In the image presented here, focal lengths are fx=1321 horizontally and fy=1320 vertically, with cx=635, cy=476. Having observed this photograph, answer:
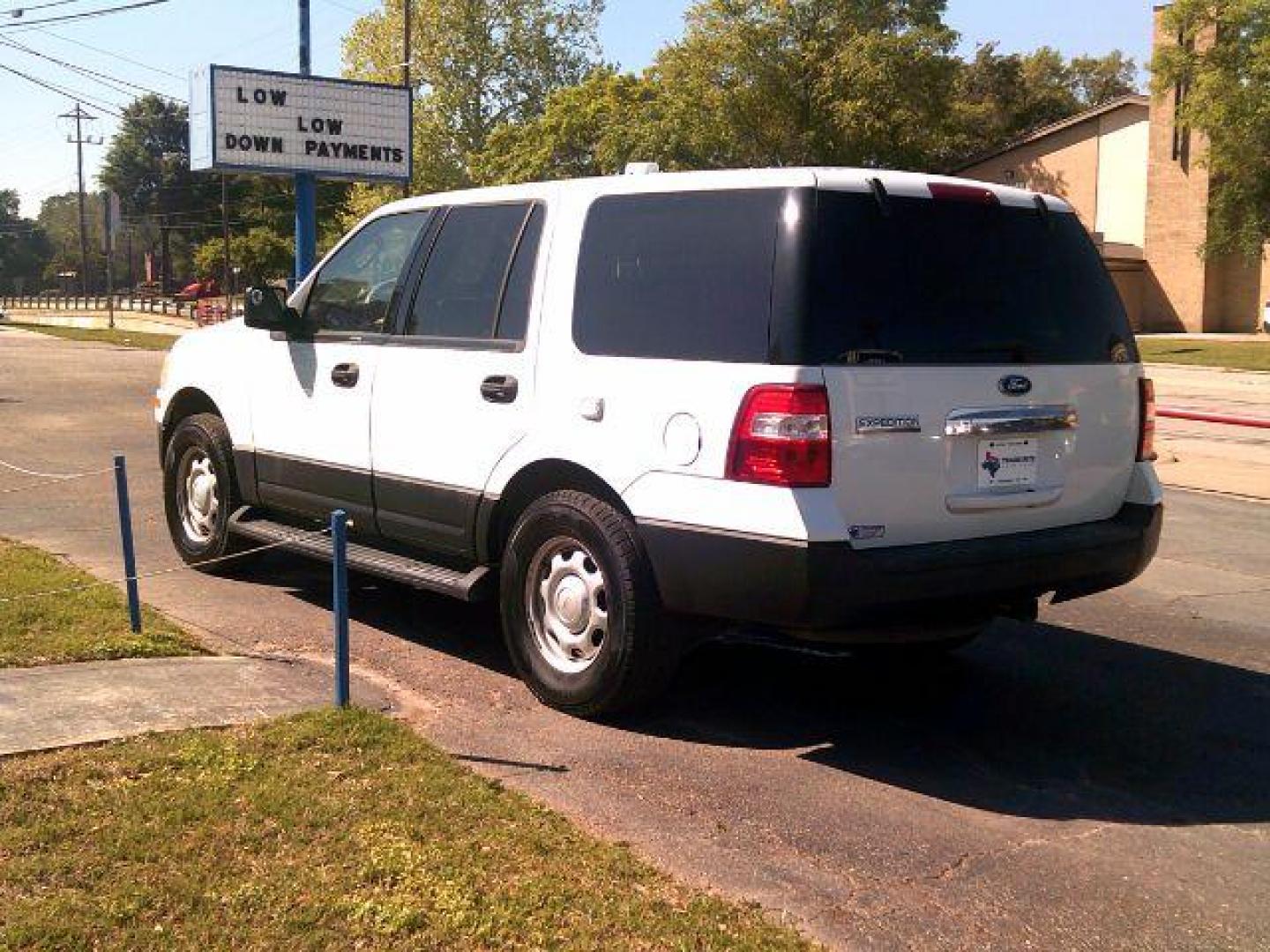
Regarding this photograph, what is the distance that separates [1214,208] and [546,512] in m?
43.5

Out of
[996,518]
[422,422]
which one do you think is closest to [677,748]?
[996,518]

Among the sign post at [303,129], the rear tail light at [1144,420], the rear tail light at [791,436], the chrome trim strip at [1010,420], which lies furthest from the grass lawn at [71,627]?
the sign post at [303,129]

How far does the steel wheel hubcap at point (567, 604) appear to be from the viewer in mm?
5062

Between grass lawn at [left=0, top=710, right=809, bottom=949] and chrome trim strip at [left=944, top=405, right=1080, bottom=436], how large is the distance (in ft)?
6.33

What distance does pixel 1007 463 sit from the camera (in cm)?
489

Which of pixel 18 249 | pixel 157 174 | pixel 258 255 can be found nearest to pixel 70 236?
pixel 18 249

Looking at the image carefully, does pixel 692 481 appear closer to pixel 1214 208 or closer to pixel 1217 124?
pixel 1217 124

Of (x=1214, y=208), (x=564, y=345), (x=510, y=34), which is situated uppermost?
(x=510, y=34)

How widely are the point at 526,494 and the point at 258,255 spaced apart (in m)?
80.6

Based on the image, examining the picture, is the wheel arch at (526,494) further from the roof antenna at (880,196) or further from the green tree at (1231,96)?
the green tree at (1231,96)

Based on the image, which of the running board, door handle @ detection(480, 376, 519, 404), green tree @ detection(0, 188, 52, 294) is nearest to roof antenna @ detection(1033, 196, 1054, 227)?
door handle @ detection(480, 376, 519, 404)

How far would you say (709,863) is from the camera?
3.86 meters

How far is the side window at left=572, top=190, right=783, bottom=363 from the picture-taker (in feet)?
15.1

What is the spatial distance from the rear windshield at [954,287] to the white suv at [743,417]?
11mm
